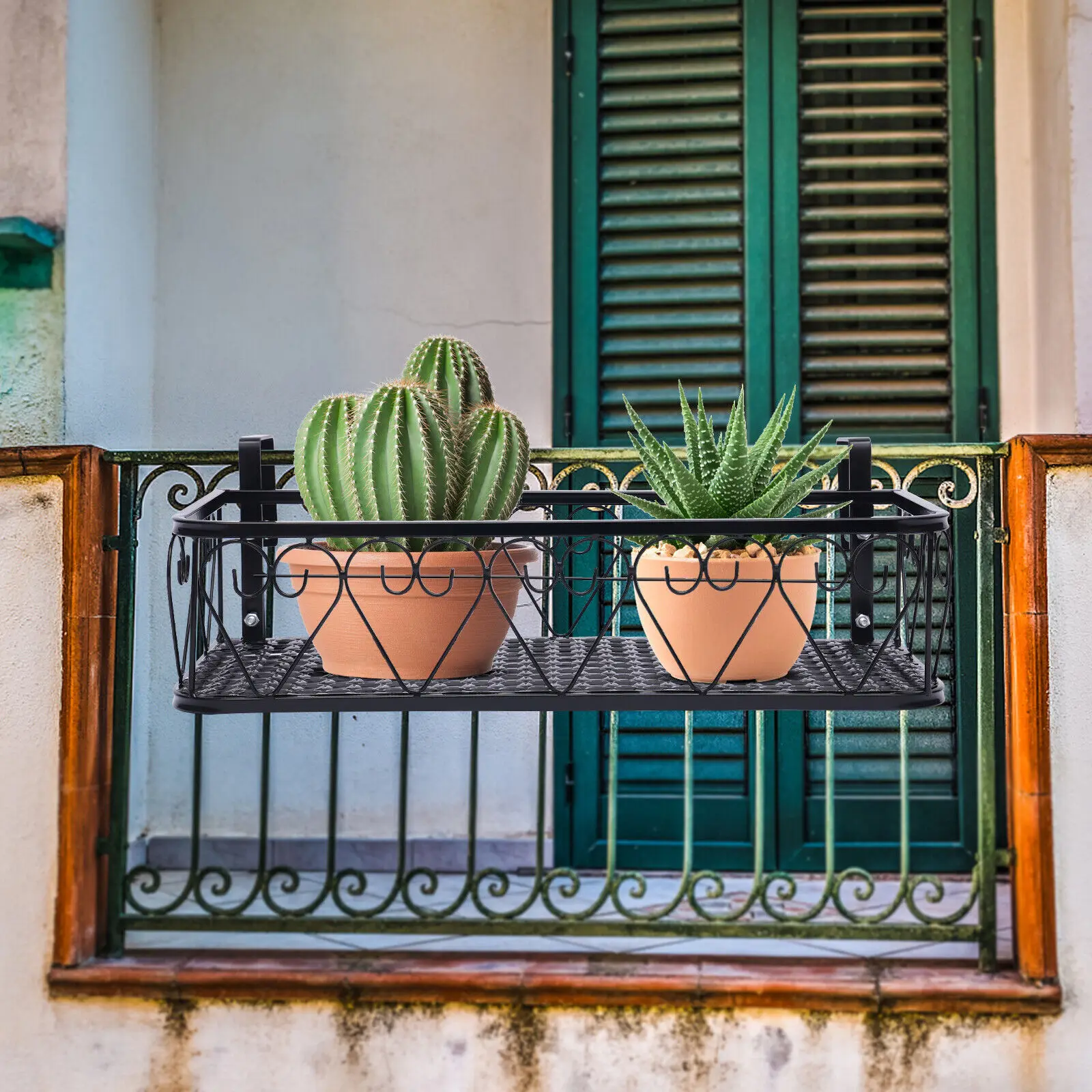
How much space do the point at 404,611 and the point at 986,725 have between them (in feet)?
Answer: 5.12

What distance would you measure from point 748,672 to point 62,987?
1.74 metres

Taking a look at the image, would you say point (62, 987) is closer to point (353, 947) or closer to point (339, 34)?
point (353, 947)

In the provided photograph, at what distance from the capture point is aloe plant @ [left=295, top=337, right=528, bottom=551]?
112 cm

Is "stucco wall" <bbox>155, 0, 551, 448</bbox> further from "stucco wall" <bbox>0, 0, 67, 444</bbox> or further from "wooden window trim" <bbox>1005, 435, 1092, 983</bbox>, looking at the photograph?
"wooden window trim" <bbox>1005, 435, 1092, 983</bbox>

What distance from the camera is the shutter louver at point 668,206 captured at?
320 cm

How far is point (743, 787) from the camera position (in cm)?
315

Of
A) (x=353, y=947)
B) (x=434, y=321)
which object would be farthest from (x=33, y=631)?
(x=434, y=321)

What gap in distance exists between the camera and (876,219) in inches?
125

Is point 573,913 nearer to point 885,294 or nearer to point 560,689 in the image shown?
point 560,689

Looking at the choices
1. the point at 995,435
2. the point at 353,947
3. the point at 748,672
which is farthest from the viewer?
the point at 995,435

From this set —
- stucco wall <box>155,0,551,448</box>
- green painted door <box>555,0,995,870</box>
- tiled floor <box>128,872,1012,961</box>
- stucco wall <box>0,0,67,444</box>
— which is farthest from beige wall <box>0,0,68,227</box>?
tiled floor <box>128,872,1012,961</box>

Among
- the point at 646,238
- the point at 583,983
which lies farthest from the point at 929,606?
the point at 646,238

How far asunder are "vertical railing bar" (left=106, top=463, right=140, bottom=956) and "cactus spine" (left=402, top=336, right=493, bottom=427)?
49.9 inches

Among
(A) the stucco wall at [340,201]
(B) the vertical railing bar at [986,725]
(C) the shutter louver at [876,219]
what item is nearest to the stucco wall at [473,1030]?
(B) the vertical railing bar at [986,725]
